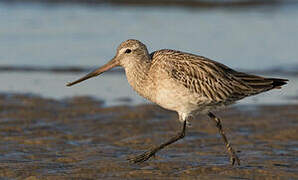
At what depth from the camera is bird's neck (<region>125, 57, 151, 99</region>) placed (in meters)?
7.57

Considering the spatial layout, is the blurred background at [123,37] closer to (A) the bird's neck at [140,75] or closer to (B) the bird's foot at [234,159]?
(A) the bird's neck at [140,75]

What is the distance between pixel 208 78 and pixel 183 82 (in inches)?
14.1

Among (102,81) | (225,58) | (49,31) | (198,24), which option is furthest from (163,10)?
(102,81)

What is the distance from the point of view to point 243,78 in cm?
782

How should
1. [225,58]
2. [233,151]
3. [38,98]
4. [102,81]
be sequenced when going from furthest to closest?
[225,58] < [102,81] < [38,98] < [233,151]

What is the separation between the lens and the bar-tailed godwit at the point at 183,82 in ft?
24.3

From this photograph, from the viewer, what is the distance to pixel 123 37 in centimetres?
1491

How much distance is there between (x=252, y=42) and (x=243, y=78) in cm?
720

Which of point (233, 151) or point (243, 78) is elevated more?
point (243, 78)

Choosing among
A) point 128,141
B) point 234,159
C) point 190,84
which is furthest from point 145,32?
point 234,159

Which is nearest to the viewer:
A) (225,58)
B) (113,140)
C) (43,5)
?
(113,140)

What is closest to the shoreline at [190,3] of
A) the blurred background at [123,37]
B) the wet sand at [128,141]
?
the blurred background at [123,37]

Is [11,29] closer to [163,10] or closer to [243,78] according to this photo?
[163,10]

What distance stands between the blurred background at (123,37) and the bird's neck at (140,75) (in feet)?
9.73
